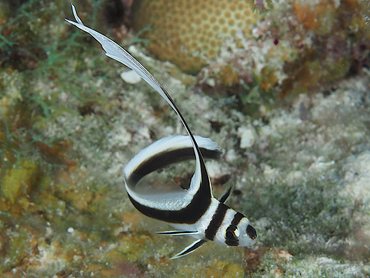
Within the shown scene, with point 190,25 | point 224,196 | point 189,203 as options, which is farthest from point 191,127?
point 189,203

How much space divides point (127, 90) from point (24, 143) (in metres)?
1.24

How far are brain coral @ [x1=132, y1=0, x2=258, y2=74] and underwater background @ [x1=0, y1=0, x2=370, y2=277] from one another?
0.02 meters

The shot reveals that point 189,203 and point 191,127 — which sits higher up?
point 189,203

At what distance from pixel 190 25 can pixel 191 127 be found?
1.25m

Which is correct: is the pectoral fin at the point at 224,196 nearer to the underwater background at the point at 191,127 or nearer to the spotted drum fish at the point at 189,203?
the spotted drum fish at the point at 189,203

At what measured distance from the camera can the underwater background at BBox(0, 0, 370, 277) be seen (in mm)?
2480

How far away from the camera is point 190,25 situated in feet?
11.5

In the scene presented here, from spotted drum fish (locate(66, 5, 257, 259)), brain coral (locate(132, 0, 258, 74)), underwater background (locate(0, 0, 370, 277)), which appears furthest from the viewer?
brain coral (locate(132, 0, 258, 74))

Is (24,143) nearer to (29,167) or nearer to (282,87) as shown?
(29,167)

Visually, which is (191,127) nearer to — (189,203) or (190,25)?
(190,25)

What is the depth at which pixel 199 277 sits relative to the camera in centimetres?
229

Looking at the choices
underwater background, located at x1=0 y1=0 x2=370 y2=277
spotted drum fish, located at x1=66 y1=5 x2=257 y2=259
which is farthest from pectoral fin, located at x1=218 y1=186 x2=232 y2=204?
underwater background, located at x1=0 y1=0 x2=370 y2=277

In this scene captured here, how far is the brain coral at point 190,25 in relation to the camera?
339 centimetres

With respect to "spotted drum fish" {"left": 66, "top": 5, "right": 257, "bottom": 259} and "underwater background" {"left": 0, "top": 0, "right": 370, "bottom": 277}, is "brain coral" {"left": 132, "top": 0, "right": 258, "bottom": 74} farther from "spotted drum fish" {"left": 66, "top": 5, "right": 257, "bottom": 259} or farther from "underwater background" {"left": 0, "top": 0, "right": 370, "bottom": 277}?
"spotted drum fish" {"left": 66, "top": 5, "right": 257, "bottom": 259}
